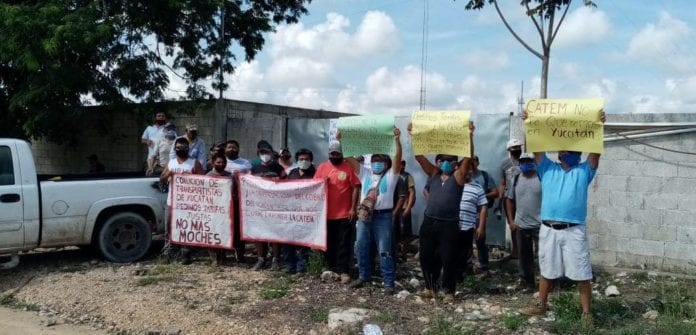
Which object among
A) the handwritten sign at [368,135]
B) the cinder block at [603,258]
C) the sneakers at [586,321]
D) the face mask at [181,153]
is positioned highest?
the handwritten sign at [368,135]

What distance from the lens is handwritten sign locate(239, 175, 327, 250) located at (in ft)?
24.7

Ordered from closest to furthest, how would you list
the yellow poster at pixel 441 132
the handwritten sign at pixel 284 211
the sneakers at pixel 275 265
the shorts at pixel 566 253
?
the shorts at pixel 566 253, the yellow poster at pixel 441 132, the handwritten sign at pixel 284 211, the sneakers at pixel 275 265

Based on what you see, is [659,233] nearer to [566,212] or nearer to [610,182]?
[610,182]

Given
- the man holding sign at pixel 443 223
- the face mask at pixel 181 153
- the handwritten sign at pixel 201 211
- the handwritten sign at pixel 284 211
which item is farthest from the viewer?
the face mask at pixel 181 153

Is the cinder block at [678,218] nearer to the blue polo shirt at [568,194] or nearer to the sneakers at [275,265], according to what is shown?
the blue polo shirt at [568,194]

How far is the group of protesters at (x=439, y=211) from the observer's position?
5.46m

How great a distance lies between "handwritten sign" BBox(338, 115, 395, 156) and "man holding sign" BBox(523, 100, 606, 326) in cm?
153

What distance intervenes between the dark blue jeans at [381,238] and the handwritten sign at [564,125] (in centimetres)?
179

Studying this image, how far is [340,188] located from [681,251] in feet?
12.9

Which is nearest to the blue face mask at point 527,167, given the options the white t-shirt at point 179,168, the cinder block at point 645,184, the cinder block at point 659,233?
the cinder block at point 645,184

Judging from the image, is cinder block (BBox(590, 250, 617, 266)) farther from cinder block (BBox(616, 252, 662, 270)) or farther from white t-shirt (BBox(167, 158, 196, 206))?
white t-shirt (BBox(167, 158, 196, 206))

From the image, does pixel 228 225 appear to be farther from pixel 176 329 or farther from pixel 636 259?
pixel 636 259

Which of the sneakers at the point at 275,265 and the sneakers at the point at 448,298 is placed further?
the sneakers at the point at 275,265

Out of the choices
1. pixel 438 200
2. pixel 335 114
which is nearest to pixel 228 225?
pixel 438 200
